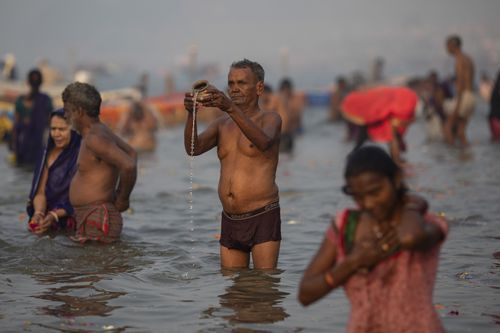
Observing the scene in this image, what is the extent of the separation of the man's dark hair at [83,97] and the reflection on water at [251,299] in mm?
1670

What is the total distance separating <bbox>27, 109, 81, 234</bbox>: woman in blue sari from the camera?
807 cm

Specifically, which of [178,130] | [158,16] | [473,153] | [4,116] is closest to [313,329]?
[473,153]

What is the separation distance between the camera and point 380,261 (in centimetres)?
366

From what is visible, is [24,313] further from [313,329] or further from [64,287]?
[313,329]

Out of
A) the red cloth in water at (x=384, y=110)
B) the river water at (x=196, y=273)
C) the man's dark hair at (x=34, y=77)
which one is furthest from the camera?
the man's dark hair at (x=34, y=77)

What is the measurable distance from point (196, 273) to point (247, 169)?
52.0 inches

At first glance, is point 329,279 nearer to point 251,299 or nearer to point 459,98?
point 251,299

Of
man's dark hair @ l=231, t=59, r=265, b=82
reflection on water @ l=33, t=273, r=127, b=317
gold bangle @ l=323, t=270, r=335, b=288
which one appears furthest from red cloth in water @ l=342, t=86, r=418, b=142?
gold bangle @ l=323, t=270, r=335, b=288

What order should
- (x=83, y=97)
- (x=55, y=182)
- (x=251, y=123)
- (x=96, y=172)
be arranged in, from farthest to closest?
(x=55, y=182)
(x=96, y=172)
(x=83, y=97)
(x=251, y=123)

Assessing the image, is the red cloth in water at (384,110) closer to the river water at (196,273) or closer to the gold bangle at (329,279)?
the river water at (196,273)

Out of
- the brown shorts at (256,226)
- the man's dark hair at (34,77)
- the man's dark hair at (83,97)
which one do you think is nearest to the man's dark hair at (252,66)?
the brown shorts at (256,226)

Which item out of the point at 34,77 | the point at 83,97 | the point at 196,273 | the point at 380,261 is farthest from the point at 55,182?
the point at 34,77

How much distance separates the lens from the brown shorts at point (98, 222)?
24.1 ft

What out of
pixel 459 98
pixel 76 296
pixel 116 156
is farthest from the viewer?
pixel 459 98
